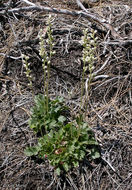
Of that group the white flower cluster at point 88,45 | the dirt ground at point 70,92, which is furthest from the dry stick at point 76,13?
the white flower cluster at point 88,45

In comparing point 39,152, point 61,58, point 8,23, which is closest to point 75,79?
point 61,58

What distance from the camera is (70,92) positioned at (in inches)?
138

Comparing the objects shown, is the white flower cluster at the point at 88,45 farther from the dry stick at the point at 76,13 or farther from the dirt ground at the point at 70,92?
the dry stick at the point at 76,13

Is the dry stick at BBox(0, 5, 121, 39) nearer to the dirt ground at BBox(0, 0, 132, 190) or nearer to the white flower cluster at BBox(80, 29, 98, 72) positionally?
the dirt ground at BBox(0, 0, 132, 190)

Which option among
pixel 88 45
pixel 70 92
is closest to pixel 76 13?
pixel 70 92

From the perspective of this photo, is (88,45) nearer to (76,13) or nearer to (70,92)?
(70,92)

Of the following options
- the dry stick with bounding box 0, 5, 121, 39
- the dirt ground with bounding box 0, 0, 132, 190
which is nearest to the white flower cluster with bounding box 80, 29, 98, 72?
the dirt ground with bounding box 0, 0, 132, 190

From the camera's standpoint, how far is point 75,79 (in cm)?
362

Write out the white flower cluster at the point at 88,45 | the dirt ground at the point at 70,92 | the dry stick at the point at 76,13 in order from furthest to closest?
1. the dry stick at the point at 76,13
2. the dirt ground at the point at 70,92
3. the white flower cluster at the point at 88,45

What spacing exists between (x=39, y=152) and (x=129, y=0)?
122 inches

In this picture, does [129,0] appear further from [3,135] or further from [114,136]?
[3,135]

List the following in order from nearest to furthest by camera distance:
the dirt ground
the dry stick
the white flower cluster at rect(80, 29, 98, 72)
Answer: the white flower cluster at rect(80, 29, 98, 72) < the dirt ground < the dry stick

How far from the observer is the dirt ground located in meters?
2.91

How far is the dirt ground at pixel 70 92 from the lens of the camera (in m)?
2.91
